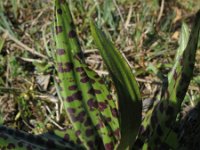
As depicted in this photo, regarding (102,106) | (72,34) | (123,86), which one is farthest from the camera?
(102,106)

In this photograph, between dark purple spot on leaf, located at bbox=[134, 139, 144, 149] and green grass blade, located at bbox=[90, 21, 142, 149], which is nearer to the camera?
green grass blade, located at bbox=[90, 21, 142, 149]

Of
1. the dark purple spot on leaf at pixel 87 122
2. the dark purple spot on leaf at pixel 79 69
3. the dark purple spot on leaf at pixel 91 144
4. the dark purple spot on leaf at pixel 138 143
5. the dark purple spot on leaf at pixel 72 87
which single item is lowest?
the dark purple spot on leaf at pixel 138 143

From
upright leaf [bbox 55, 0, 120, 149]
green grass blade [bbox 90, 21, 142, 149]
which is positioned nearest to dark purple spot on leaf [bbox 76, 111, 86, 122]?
upright leaf [bbox 55, 0, 120, 149]

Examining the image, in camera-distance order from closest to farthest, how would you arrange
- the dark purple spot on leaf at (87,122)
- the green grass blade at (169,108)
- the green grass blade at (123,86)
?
the green grass blade at (123,86) → the green grass blade at (169,108) → the dark purple spot on leaf at (87,122)

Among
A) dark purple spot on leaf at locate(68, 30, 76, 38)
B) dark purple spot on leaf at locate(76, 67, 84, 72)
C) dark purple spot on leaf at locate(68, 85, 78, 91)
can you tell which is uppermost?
dark purple spot on leaf at locate(68, 30, 76, 38)

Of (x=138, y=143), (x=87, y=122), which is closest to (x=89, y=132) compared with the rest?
(x=87, y=122)

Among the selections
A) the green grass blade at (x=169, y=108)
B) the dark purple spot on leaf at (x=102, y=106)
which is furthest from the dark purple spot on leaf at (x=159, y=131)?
the dark purple spot on leaf at (x=102, y=106)

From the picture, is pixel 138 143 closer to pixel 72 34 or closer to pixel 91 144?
pixel 91 144

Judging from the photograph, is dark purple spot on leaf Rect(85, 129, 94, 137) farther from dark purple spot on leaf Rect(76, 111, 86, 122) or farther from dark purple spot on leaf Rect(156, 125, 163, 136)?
dark purple spot on leaf Rect(156, 125, 163, 136)

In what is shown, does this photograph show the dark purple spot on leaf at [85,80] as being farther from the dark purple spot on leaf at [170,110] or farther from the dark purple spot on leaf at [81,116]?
the dark purple spot on leaf at [170,110]

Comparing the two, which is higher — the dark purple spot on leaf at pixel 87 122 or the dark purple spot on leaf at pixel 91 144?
the dark purple spot on leaf at pixel 87 122
